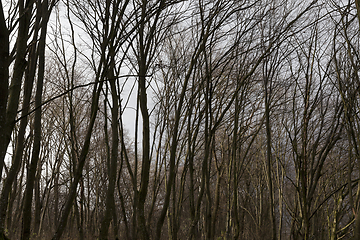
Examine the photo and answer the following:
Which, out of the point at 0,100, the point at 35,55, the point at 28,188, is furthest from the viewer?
the point at 35,55

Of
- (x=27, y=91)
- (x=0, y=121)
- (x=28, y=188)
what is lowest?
(x=28, y=188)

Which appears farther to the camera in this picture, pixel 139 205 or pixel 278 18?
pixel 278 18

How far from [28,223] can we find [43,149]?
7.99 metres

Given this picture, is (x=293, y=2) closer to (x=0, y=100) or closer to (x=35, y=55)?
(x=35, y=55)

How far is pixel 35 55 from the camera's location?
6.43 ft

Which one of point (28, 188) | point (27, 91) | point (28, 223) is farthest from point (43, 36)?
point (28, 223)

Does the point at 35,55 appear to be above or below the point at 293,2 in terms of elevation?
below

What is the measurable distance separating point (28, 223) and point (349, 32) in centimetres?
378

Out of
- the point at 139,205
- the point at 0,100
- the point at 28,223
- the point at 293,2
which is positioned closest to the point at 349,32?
the point at 293,2

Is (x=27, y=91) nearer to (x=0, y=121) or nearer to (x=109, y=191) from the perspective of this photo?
(x=0, y=121)

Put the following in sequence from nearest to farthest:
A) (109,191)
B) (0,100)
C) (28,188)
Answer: (0,100) < (28,188) < (109,191)

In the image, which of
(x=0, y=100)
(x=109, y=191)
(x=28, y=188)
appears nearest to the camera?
(x=0, y=100)

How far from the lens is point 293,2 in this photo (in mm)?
3484

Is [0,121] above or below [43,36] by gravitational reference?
below
